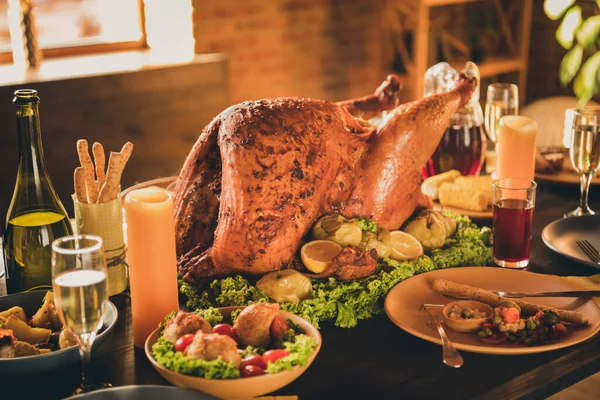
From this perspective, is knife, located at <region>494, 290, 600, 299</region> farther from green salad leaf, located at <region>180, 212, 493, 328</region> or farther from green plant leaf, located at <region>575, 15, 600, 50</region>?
green plant leaf, located at <region>575, 15, 600, 50</region>

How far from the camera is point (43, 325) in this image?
129cm

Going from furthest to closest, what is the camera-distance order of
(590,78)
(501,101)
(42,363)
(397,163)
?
(590,78)
(501,101)
(397,163)
(42,363)

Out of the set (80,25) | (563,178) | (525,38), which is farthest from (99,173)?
(525,38)

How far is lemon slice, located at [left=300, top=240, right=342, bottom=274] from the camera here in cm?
150

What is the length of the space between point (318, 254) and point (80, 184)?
48 cm

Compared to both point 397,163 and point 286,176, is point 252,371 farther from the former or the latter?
point 397,163

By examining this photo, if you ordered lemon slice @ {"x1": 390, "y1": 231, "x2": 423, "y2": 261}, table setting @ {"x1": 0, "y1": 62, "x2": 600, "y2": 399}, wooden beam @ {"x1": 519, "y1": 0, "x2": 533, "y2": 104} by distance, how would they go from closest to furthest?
table setting @ {"x1": 0, "y1": 62, "x2": 600, "y2": 399}, lemon slice @ {"x1": 390, "y1": 231, "x2": 423, "y2": 261}, wooden beam @ {"x1": 519, "y1": 0, "x2": 533, "y2": 104}

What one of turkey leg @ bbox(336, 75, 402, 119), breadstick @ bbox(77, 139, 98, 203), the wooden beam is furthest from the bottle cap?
the wooden beam

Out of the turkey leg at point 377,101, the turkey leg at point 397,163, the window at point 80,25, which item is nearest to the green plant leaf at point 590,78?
the turkey leg at point 377,101

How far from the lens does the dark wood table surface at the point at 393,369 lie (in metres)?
1.17

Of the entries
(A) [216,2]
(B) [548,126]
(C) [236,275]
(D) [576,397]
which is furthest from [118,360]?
(A) [216,2]

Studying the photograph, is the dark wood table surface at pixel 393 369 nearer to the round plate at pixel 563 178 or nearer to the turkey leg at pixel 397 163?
the turkey leg at pixel 397 163

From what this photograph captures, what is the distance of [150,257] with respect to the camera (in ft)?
4.27

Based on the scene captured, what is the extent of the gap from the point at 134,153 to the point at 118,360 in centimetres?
254
